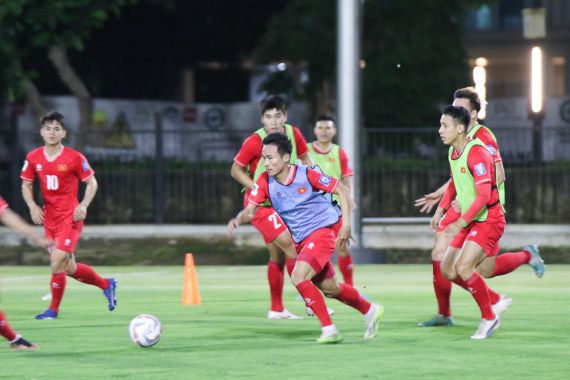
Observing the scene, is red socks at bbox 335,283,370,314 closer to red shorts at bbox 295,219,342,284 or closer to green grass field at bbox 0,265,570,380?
red shorts at bbox 295,219,342,284

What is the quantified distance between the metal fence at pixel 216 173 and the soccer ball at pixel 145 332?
13682 mm

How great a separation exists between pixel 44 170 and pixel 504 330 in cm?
461

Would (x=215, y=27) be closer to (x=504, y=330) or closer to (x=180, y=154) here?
(x=180, y=154)

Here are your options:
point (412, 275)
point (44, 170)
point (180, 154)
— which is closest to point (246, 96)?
point (180, 154)

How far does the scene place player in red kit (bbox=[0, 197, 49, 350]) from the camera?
373 inches

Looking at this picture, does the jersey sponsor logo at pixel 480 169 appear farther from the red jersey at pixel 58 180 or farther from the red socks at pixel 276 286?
the red jersey at pixel 58 180

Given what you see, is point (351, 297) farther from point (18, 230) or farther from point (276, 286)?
point (18, 230)

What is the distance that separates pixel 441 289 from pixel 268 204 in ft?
5.83

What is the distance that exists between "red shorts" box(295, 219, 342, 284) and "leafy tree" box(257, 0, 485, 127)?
19.3 metres

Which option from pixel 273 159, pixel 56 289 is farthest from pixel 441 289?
pixel 56 289

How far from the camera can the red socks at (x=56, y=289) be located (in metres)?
13.1

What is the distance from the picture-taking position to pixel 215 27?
3744 cm

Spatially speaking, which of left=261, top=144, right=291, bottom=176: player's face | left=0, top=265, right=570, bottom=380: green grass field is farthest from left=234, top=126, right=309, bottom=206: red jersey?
left=261, top=144, right=291, bottom=176: player's face

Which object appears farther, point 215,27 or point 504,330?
point 215,27
